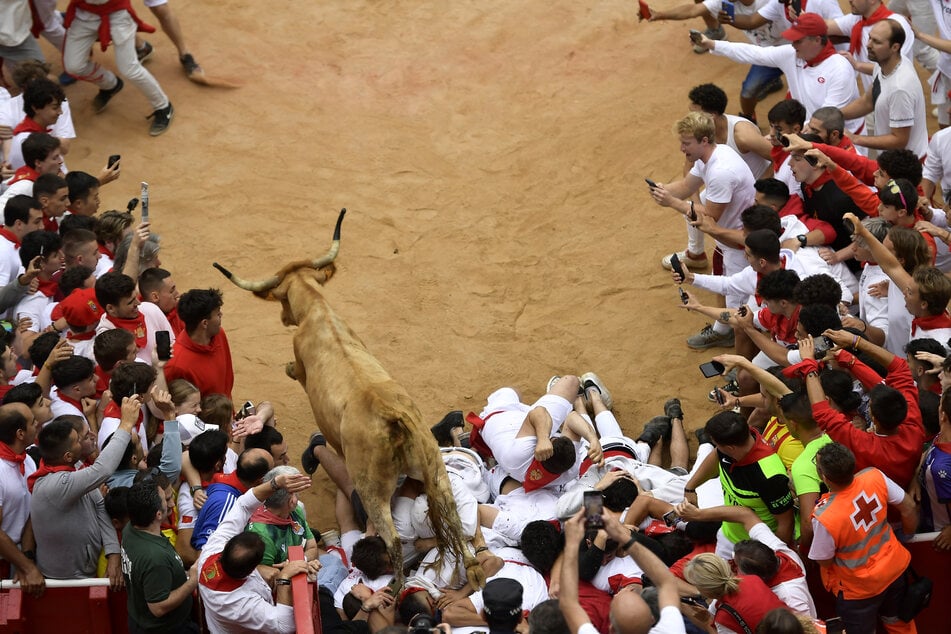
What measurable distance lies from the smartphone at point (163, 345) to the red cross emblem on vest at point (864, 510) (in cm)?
532

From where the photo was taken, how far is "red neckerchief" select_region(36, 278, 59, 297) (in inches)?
361

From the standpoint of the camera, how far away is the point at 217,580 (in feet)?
20.9

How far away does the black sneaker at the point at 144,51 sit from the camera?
14242 millimetres

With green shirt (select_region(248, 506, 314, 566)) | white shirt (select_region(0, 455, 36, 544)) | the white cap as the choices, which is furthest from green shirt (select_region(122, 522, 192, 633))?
the white cap


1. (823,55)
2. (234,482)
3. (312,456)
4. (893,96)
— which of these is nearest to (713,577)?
(234,482)

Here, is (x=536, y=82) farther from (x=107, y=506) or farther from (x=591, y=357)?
(x=107, y=506)

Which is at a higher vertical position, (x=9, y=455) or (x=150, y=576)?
(x=9, y=455)

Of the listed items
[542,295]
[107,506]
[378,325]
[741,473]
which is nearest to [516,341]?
[542,295]

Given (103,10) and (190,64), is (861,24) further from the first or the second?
(103,10)

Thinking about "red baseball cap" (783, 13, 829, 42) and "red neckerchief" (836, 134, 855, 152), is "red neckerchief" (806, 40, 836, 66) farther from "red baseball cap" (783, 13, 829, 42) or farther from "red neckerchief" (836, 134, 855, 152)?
"red neckerchief" (836, 134, 855, 152)

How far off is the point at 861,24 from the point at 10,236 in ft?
27.4

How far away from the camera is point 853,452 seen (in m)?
6.84

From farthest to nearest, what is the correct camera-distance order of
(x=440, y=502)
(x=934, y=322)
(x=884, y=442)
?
1. (x=934, y=322)
2. (x=440, y=502)
3. (x=884, y=442)

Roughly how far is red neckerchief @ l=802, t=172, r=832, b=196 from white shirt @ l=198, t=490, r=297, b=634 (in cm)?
544
